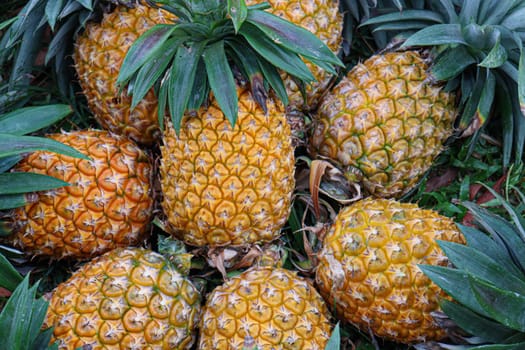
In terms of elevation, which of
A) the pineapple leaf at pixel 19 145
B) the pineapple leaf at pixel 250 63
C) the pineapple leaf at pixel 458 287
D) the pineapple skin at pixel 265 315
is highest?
the pineapple leaf at pixel 250 63

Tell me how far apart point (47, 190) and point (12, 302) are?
0.55 m

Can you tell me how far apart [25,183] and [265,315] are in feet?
2.90

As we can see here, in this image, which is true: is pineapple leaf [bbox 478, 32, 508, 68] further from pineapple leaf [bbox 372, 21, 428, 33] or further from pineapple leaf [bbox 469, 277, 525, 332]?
pineapple leaf [bbox 469, 277, 525, 332]

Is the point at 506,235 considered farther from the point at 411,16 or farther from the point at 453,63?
the point at 411,16

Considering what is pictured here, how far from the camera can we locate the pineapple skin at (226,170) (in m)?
1.84

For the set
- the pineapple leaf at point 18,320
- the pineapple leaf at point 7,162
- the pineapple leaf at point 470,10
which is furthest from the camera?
the pineapple leaf at point 470,10

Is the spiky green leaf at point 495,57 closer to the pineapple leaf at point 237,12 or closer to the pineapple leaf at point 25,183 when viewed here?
the pineapple leaf at point 237,12

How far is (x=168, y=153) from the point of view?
192 cm

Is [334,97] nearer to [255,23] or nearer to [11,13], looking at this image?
[255,23]

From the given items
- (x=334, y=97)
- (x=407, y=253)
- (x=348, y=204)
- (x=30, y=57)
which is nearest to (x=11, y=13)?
(x=30, y=57)

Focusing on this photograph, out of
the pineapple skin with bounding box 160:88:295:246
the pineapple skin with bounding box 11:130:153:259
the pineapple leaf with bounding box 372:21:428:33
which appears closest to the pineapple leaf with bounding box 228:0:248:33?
the pineapple skin with bounding box 160:88:295:246

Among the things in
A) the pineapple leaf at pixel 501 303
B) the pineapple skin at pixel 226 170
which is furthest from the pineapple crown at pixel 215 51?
the pineapple leaf at pixel 501 303

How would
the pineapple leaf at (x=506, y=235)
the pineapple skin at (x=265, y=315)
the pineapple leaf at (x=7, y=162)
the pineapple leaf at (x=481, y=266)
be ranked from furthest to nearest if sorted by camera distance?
the pineapple leaf at (x=7, y=162) < the pineapple skin at (x=265, y=315) < the pineapple leaf at (x=506, y=235) < the pineapple leaf at (x=481, y=266)

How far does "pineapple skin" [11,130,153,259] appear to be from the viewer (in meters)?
1.93
